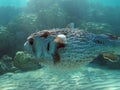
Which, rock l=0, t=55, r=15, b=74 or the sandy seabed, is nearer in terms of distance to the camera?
the sandy seabed

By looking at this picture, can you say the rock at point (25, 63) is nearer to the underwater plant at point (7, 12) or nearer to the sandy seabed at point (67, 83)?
the sandy seabed at point (67, 83)

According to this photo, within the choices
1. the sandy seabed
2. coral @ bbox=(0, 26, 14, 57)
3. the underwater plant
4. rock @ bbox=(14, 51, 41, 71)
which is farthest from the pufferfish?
the underwater plant

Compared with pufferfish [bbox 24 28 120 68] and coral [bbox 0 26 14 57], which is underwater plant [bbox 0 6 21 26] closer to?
coral [bbox 0 26 14 57]

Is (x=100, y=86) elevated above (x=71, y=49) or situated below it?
below

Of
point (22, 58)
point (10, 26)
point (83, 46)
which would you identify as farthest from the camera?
point (10, 26)

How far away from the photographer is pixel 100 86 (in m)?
5.41

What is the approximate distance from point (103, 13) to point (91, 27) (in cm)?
630

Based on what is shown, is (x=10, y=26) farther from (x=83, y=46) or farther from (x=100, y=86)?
(x=83, y=46)

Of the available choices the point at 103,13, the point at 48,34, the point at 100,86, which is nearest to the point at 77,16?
the point at 103,13

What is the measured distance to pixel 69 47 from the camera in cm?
175

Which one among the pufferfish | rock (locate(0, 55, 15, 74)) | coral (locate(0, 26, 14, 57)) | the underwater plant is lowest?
rock (locate(0, 55, 15, 74))

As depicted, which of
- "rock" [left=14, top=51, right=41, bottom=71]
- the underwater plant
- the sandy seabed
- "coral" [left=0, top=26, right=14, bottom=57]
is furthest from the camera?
the underwater plant

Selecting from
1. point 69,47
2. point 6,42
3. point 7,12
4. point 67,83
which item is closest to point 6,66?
point 6,42

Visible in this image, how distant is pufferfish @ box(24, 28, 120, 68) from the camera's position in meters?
1.73
